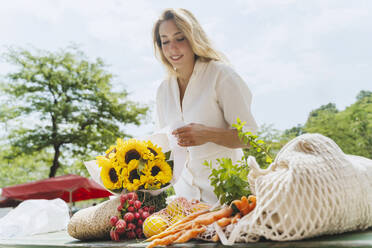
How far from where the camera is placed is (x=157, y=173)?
170 cm

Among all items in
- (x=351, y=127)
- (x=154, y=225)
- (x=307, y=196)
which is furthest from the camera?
(x=351, y=127)

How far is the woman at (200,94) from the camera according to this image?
2104 millimetres

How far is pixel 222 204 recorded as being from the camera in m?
1.36

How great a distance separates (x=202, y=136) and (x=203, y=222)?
69cm

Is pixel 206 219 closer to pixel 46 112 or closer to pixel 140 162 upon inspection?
pixel 140 162

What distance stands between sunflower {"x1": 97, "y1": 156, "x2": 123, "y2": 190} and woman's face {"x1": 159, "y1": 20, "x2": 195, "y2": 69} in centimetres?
83

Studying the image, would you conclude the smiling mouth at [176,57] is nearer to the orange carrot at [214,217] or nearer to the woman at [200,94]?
the woman at [200,94]

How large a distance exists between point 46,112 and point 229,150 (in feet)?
56.0

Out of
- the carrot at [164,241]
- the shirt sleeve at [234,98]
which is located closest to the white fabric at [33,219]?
the shirt sleeve at [234,98]

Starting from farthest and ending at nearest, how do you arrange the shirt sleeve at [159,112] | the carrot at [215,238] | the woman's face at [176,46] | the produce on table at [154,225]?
the shirt sleeve at [159,112]
the woman's face at [176,46]
the produce on table at [154,225]
the carrot at [215,238]

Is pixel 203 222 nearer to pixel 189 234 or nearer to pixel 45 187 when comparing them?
pixel 189 234

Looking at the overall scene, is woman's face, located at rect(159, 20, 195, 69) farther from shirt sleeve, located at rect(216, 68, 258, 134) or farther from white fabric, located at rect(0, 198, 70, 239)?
white fabric, located at rect(0, 198, 70, 239)

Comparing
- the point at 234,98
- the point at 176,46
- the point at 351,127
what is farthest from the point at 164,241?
the point at 351,127

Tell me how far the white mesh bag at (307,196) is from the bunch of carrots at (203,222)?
0.10m
